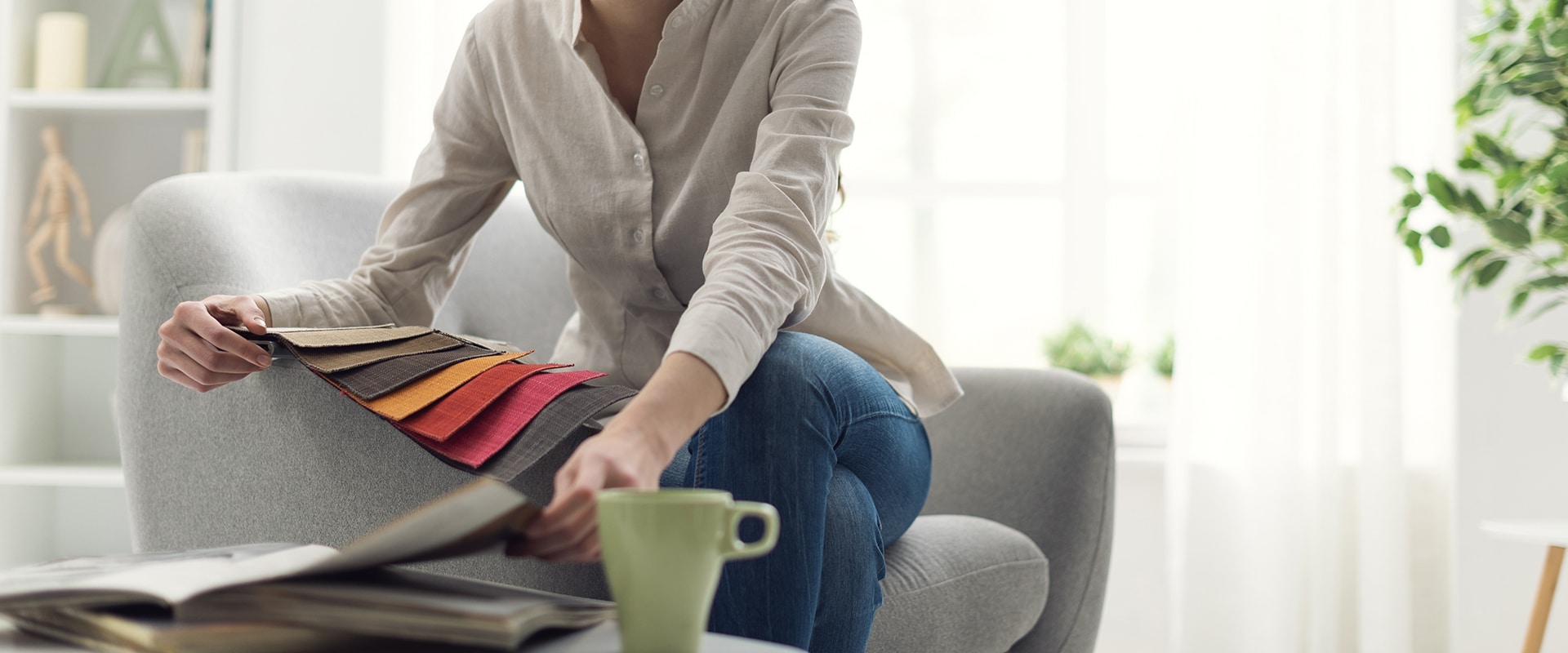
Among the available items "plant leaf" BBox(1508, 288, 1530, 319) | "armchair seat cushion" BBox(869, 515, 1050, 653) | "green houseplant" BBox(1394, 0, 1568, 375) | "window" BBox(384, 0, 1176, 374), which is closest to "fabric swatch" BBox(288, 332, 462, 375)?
"armchair seat cushion" BBox(869, 515, 1050, 653)

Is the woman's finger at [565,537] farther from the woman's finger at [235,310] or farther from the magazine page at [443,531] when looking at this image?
the woman's finger at [235,310]

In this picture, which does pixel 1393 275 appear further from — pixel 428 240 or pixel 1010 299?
pixel 428 240

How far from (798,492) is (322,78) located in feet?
6.55

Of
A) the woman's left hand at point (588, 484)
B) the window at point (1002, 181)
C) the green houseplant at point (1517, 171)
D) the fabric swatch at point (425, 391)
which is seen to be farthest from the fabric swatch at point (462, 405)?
the window at point (1002, 181)

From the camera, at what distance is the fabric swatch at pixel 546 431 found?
0.73 meters

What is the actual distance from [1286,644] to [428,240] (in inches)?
72.2

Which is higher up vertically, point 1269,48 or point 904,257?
point 1269,48

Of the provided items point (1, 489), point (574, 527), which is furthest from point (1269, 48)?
point (1, 489)

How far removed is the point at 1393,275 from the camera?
2141 millimetres

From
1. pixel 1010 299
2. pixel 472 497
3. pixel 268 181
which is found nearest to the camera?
pixel 472 497

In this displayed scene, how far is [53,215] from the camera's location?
90.7 inches

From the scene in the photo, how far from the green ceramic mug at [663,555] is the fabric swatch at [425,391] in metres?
0.35

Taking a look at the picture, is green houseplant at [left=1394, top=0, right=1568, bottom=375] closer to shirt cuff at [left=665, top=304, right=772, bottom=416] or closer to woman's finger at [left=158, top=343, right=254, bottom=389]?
shirt cuff at [left=665, top=304, right=772, bottom=416]

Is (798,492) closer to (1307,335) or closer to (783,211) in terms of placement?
(783,211)
